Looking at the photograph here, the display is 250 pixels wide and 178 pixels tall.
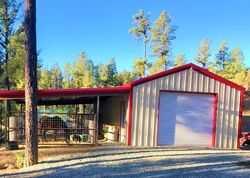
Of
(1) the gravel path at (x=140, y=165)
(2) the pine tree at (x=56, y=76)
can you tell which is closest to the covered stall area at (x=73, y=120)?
(1) the gravel path at (x=140, y=165)

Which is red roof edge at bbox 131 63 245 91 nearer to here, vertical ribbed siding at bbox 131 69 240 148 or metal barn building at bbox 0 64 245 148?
metal barn building at bbox 0 64 245 148

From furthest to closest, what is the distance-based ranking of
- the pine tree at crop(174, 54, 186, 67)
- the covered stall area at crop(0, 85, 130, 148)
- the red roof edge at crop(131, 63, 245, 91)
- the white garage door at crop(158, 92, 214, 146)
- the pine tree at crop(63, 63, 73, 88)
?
1. the pine tree at crop(63, 63, 73, 88)
2. the pine tree at crop(174, 54, 186, 67)
3. the white garage door at crop(158, 92, 214, 146)
4. the red roof edge at crop(131, 63, 245, 91)
5. the covered stall area at crop(0, 85, 130, 148)

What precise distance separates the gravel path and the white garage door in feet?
6.07

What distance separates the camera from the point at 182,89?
498 inches

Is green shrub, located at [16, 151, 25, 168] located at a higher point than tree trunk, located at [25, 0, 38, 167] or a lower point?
lower

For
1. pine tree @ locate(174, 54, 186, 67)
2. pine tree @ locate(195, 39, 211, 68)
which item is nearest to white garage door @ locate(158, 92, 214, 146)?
pine tree @ locate(195, 39, 211, 68)

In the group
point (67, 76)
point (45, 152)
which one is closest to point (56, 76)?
point (67, 76)

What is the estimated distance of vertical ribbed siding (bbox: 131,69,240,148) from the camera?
12.2 m

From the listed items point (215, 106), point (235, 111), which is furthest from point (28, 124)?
point (235, 111)

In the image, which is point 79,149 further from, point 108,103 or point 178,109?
point 108,103

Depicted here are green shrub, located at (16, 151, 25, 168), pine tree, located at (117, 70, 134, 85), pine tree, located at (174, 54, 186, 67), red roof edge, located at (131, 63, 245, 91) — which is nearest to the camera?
green shrub, located at (16, 151, 25, 168)

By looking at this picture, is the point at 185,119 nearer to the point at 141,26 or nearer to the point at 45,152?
the point at 45,152

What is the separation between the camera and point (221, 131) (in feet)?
42.9

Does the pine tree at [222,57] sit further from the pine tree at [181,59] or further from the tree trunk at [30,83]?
the tree trunk at [30,83]
